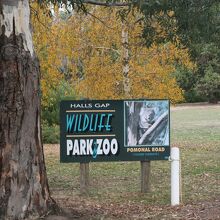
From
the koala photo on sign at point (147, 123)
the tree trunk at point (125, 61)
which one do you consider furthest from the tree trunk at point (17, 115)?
the tree trunk at point (125, 61)

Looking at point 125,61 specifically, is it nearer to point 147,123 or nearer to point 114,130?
point 147,123

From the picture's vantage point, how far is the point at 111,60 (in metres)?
19.8

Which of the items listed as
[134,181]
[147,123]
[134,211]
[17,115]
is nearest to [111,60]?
[134,181]

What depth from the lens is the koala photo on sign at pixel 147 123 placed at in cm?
955

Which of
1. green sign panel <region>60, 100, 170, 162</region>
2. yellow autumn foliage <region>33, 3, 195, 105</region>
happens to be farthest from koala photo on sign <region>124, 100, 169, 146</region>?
yellow autumn foliage <region>33, 3, 195, 105</region>

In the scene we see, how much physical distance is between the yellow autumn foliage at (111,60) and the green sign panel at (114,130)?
940 cm

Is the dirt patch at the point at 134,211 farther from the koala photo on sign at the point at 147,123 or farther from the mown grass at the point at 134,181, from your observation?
the koala photo on sign at the point at 147,123

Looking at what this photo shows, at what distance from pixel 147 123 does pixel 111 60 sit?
10416 millimetres

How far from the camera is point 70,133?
371 inches

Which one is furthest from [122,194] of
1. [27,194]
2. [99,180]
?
[27,194]

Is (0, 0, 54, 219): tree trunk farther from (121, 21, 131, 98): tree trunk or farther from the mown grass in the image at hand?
(121, 21, 131, 98): tree trunk

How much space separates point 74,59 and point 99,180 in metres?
8.08

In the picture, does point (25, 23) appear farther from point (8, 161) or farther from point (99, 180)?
point (99, 180)

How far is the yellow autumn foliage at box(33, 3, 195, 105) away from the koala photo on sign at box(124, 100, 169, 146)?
942 cm
